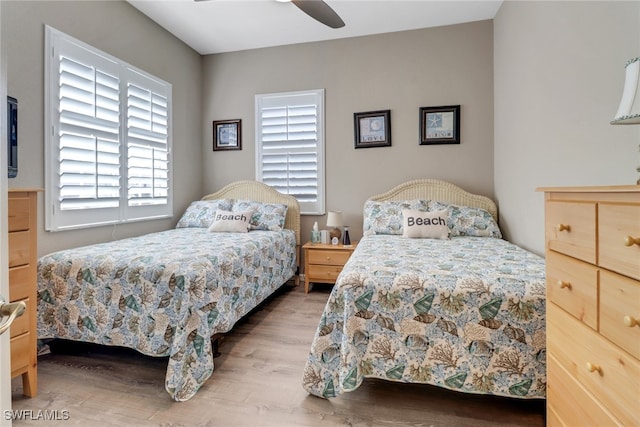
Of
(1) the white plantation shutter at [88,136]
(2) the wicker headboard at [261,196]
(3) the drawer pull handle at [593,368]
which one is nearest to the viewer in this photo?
(3) the drawer pull handle at [593,368]

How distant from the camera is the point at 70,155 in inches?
96.3

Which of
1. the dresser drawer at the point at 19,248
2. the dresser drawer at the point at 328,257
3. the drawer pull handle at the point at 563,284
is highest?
the dresser drawer at the point at 19,248

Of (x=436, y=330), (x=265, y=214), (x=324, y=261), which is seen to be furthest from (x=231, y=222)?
(x=436, y=330)

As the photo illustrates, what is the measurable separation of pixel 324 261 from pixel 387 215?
2.69ft

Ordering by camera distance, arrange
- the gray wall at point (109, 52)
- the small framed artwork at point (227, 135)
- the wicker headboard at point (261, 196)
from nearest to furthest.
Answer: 1. the gray wall at point (109, 52)
2. the wicker headboard at point (261, 196)
3. the small framed artwork at point (227, 135)

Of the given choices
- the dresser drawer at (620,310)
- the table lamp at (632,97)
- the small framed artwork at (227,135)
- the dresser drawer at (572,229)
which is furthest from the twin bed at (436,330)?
the small framed artwork at (227,135)

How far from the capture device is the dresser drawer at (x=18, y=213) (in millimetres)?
1536

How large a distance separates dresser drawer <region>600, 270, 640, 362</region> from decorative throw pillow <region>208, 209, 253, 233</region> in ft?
9.17

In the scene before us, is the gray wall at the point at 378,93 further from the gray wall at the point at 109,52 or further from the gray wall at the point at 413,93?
the gray wall at the point at 109,52

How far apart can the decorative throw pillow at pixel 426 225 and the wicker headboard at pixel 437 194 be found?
18.4 inches

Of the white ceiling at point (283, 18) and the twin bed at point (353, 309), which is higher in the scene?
the white ceiling at point (283, 18)

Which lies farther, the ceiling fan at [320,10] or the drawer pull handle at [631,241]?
the ceiling fan at [320,10]

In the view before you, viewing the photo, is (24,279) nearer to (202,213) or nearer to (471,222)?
(202,213)

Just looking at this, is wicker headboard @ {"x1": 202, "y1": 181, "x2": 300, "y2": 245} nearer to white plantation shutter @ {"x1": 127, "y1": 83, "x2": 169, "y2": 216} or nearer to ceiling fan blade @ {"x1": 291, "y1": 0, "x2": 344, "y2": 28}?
white plantation shutter @ {"x1": 127, "y1": 83, "x2": 169, "y2": 216}
